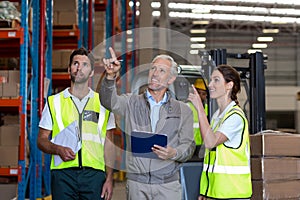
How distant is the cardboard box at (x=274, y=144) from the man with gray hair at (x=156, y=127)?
155 cm

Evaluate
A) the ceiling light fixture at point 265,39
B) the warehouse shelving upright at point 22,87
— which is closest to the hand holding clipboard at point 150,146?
the warehouse shelving upright at point 22,87

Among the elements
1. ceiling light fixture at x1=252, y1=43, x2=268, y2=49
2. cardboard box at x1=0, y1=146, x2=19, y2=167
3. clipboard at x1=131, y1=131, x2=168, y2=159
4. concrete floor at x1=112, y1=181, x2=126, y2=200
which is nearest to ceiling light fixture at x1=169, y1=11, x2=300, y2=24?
ceiling light fixture at x1=252, y1=43, x2=268, y2=49

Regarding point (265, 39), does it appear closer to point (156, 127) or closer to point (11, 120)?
point (11, 120)

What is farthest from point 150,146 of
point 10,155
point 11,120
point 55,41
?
point 55,41

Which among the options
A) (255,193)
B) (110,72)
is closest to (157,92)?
(110,72)

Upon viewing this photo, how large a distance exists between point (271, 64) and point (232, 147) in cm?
→ 2866

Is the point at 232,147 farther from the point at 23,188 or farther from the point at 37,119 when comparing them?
the point at 37,119

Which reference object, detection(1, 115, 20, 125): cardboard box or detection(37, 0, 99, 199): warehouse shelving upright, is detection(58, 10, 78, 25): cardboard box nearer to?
detection(37, 0, 99, 199): warehouse shelving upright

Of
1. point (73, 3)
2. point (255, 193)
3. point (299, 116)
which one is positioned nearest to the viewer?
point (255, 193)

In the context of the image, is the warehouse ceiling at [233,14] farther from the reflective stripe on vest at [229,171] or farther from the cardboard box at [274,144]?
the reflective stripe on vest at [229,171]

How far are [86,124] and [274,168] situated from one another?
2.12m

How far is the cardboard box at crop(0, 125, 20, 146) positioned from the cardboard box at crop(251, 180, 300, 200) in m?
3.12

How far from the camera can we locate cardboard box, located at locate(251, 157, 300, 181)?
5172 mm

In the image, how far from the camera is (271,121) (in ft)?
98.2
